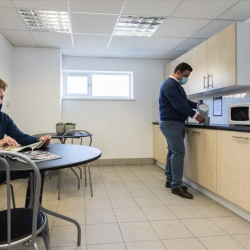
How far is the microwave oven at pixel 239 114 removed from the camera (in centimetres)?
226

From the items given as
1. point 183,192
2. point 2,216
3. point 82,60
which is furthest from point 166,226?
point 82,60

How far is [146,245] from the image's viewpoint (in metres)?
1.61

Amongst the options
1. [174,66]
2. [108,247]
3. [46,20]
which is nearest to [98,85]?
[174,66]

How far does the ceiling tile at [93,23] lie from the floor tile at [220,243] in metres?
2.51

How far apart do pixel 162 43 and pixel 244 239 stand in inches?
116

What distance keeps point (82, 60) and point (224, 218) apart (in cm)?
355

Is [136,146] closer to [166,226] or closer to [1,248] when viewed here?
[166,226]

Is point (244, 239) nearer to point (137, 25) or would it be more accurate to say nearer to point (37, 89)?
point (137, 25)

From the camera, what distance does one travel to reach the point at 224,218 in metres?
2.05

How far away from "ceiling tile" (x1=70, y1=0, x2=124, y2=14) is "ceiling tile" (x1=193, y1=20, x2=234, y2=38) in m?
1.27

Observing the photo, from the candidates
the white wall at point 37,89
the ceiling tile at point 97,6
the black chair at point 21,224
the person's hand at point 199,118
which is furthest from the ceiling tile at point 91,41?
the black chair at point 21,224

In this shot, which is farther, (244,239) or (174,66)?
(174,66)

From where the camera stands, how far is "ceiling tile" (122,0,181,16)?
2.39 m

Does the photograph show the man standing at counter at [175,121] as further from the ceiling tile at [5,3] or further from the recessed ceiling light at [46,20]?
the ceiling tile at [5,3]
